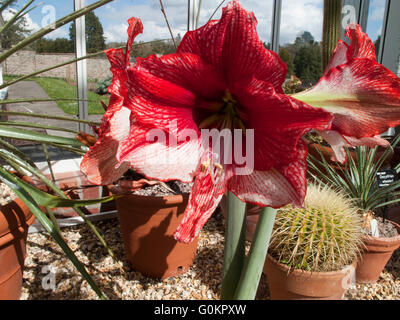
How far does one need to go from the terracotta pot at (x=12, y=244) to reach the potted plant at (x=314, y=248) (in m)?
0.82

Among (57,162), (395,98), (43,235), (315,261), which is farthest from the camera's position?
(57,162)

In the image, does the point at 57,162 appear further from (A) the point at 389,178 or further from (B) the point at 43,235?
(A) the point at 389,178

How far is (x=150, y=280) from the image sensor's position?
141cm

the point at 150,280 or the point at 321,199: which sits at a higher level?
the point at 321,199

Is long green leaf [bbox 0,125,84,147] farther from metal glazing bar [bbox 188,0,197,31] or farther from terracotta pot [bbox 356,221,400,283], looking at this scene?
metal glazing bar [bbox 188,0,197,31]

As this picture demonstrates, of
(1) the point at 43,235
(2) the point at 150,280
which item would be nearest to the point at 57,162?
(1) the point at 43,235

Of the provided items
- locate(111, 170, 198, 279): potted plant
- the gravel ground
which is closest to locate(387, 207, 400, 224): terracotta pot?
the gravel ground

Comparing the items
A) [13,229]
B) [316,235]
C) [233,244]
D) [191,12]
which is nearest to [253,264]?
[233,244]

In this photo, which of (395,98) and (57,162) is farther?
(57,162)

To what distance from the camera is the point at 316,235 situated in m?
1.08

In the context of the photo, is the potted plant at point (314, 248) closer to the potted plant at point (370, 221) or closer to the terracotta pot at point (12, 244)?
the potted plant at point (370, 221)

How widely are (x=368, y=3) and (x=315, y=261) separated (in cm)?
281

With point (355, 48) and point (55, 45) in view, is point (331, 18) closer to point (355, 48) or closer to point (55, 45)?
point (355, 48)
